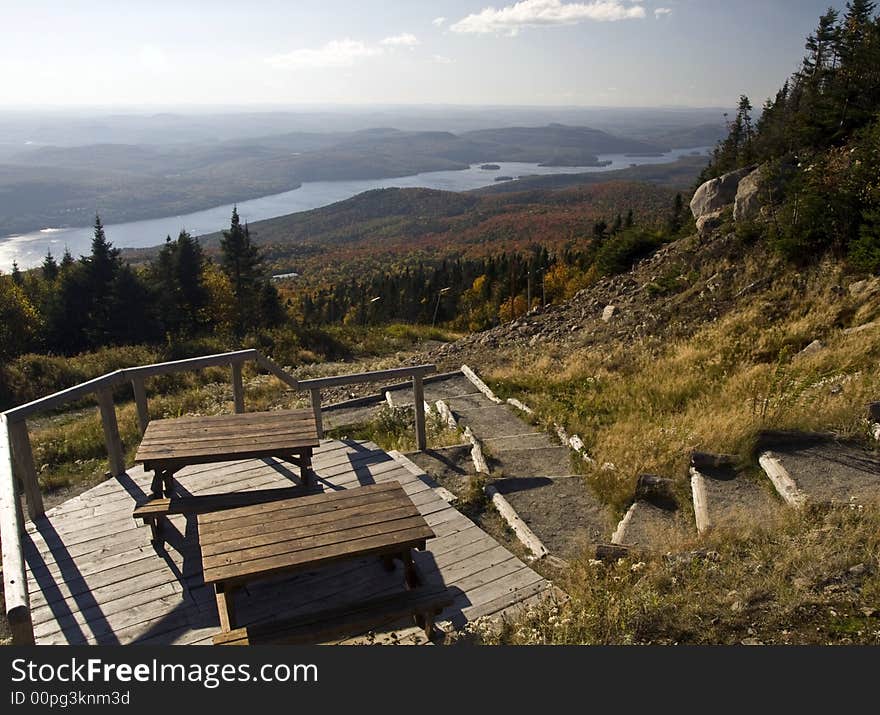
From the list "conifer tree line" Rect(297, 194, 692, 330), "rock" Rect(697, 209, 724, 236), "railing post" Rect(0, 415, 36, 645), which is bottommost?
"conifer tree line" Rect(297, 194, 692, 330)

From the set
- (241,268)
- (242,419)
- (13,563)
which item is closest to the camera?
(13,563)

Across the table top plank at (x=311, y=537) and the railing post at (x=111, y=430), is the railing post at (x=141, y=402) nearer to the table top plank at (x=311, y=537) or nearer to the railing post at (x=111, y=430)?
the railing post at (x=111, y=430)

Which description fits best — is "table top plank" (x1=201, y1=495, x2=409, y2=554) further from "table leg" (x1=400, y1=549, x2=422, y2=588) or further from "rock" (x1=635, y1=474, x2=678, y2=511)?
"rock" (x1=635, y1=474, x2=678, y2=511)

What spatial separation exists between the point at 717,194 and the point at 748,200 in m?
2.13

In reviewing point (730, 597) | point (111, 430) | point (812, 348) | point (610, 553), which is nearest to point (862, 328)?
point (812, 348)

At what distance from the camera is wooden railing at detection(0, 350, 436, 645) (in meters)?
2.78

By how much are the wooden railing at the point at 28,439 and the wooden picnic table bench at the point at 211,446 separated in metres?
0.70

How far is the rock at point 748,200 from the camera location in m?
17.1

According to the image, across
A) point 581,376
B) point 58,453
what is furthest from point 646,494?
point 58,453

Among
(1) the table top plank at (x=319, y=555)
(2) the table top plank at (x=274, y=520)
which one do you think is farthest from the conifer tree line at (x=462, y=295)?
(1) the table top plank at (x=319, y=555)

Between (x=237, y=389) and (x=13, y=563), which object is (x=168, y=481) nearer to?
(x=237, y=389)

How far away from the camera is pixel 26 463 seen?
16.7ft

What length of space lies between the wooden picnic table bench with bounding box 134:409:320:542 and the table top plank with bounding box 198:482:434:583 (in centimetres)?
81

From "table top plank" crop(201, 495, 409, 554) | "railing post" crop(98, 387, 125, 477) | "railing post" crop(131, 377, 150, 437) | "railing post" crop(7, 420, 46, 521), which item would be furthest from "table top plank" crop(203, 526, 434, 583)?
"railing post" crop(131, 377, 150, 437)
